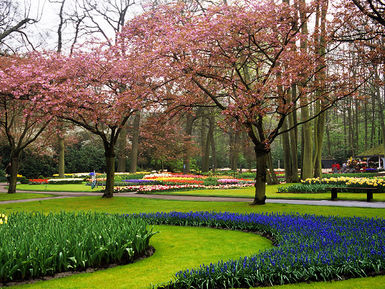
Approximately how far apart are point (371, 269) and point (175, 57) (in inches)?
370

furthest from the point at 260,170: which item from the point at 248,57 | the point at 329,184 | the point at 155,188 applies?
the point at 155,188

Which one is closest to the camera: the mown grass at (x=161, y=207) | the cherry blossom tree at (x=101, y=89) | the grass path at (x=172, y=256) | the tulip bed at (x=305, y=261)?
the tulip bed at (x=305, y=261)

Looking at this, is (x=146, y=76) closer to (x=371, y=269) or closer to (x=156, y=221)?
(x=156, y=221)

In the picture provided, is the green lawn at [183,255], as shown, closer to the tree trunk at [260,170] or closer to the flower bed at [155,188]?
the tree trunk at [260,170]

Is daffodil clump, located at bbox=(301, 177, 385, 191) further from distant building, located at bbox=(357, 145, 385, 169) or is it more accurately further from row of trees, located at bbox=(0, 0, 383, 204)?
distant building, located at bbox=(357, 145, 385, 169)

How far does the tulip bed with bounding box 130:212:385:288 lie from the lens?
494 cm

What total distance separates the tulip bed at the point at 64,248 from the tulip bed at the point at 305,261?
1.50 metres

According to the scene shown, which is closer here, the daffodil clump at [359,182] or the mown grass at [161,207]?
the mown grass at [161,207]

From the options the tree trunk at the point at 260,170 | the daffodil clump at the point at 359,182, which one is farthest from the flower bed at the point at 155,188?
the tree trunk at the point at 260,170

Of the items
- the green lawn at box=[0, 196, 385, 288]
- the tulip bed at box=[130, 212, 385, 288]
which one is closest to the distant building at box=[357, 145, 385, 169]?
the green lawn at box=[0, 196, 385, 288]

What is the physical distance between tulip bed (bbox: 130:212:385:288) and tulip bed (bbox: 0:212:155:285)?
1501mm

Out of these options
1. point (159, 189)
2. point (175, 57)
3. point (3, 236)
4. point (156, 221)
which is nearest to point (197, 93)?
point (175, 57)

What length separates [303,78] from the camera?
1223 cm

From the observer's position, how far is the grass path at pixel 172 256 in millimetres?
5305
